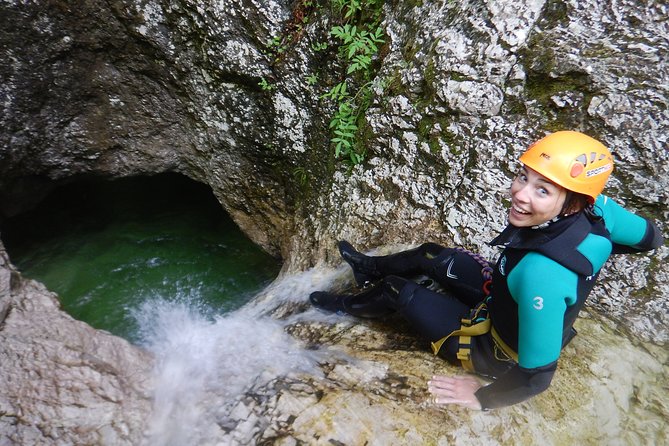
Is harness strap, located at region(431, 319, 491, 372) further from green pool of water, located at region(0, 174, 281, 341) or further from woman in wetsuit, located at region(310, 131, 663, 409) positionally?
green pool of water, located at region(0, 174, 281, 341)

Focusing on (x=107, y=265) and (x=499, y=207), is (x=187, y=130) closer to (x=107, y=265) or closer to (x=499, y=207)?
(x=107, y=265)

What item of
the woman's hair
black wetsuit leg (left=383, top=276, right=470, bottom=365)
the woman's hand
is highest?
the woman's hair

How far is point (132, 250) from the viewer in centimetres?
589

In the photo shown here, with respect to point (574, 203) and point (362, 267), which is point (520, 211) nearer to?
point (574, 203)

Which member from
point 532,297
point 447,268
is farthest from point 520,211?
point 447,268

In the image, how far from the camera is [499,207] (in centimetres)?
334

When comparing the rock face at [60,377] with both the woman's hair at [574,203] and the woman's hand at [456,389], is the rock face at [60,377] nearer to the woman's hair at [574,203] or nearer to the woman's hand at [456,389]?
the woman's hand at [456,389]

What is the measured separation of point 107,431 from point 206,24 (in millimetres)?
3804

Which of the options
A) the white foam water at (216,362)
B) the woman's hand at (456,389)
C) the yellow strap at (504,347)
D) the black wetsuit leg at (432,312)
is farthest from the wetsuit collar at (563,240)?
the white foam water at (216,362)

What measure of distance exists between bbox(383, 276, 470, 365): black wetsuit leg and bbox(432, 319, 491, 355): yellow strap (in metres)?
0.03

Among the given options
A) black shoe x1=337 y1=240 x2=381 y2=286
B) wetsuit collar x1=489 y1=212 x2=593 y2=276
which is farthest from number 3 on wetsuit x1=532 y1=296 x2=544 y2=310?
black shoe x1=337 y1=240 x2=381 y2=286

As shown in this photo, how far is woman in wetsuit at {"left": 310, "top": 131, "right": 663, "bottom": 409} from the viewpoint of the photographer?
189cm

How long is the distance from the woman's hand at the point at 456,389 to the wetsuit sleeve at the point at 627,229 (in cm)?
111

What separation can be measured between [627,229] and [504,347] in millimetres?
910
